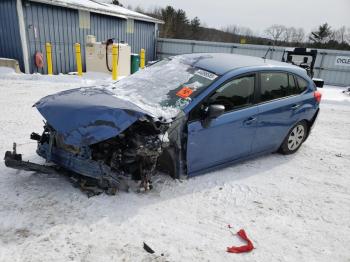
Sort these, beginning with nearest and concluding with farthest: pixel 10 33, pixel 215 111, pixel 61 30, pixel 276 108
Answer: pixel 215 111 < pixel 276 108 < pixel 10 33 < pixel 61 30

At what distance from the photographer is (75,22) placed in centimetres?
1381

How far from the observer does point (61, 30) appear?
13.2 metres

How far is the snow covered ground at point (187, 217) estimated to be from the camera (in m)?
2.77

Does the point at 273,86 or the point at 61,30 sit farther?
the point at 61,30

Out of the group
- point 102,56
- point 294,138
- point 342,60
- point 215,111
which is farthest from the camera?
point 342,60

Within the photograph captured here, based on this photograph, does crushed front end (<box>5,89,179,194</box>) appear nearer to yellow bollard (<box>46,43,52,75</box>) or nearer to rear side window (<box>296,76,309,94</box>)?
rear side window (<box>296,76,309,94</box>)

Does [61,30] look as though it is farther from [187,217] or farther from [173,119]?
[187,217]

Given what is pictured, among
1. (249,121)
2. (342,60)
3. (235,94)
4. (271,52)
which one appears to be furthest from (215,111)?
(342,60)

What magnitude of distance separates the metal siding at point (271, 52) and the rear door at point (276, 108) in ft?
38.8

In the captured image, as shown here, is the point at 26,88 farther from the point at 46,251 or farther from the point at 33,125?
the point at 46,251

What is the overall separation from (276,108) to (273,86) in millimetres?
349

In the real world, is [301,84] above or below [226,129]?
above

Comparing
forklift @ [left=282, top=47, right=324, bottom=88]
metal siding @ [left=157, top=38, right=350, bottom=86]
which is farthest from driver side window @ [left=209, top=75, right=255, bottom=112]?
metal siding @ [left=157, top=38, right=350, bottom=86]

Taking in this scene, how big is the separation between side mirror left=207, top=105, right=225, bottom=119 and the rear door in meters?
0.92
